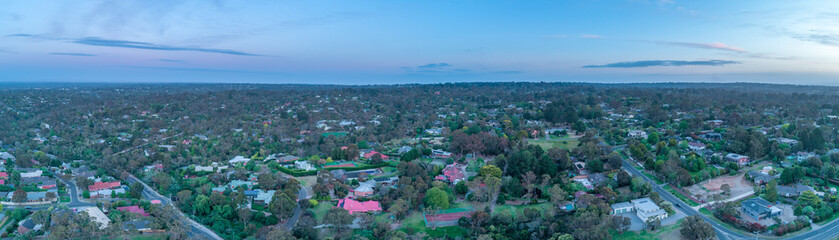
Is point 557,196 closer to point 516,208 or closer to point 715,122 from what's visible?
point 516,208

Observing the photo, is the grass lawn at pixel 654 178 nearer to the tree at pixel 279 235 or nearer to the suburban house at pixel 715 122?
the tree at pixel 279 235

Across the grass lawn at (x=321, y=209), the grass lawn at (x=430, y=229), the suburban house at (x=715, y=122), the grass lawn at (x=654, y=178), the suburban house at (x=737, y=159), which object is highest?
the suburban house at (x=715, y=122)

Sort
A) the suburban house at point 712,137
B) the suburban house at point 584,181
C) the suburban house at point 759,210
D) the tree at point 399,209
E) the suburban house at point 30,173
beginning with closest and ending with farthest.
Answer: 1. the suburban house at point 759,210
2. the tree at point 399,209
3. the suburban house at point 584,181
4. the suburban house at point 30,173
5. the suburban house at point 712,137

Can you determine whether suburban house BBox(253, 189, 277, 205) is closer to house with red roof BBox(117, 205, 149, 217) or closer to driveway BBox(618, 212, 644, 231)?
house with red roof BBox(117, 205, 149, 217)

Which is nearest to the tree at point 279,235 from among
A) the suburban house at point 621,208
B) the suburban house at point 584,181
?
the suburban house at point 621,208

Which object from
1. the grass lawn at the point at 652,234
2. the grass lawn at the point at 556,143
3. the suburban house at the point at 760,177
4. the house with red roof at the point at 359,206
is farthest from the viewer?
the grass lawn at the point at 556,143

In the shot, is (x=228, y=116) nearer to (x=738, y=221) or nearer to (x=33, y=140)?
(x=33, y=140)

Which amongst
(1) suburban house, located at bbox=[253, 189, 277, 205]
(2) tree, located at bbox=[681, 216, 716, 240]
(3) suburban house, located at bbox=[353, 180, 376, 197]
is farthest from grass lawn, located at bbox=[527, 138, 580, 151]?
(1) suburban house, located at bbox=[253, 189, 277, 205]
